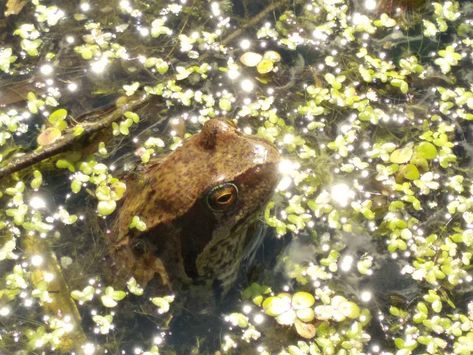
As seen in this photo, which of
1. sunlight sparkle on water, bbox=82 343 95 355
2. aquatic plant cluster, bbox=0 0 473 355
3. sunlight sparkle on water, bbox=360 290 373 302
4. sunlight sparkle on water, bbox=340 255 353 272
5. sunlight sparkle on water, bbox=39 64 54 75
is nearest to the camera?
sunlight sparkle on water, bbox=82 343 95 355

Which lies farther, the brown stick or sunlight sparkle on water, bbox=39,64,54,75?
sunlight sparkle on water, bbox=39,64,54,75

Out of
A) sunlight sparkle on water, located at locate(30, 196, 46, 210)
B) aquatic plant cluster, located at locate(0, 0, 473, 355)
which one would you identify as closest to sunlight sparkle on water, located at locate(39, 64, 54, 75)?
aquatic plant cluster, located at locate(0, 0, 473, 355)

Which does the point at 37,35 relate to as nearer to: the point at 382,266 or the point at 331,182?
the point at 331,182

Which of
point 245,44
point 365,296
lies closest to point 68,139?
point 245,44

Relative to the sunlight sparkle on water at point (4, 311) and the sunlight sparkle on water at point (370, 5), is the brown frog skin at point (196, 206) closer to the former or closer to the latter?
the sunlight sparkle on water at point (4, 311)

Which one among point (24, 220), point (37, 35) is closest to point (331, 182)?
point (24, 220)

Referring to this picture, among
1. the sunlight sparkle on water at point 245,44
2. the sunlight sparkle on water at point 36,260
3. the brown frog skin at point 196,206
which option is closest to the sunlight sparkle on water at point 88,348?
the brown frog skin at point 196,206

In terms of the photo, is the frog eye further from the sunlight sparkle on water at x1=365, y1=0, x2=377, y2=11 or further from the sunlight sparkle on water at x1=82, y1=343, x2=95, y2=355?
the sunlight sparkle on water at x1=365, y1=0, x2=377, y2=11
